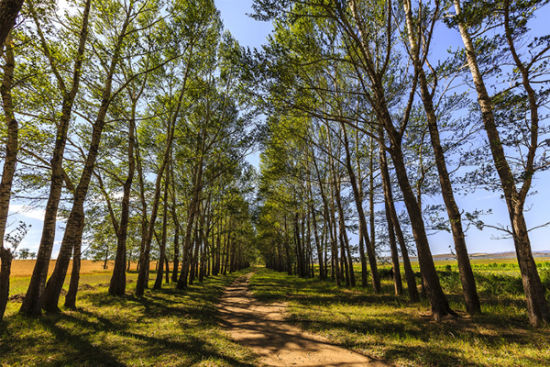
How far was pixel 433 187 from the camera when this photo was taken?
13.9 meters

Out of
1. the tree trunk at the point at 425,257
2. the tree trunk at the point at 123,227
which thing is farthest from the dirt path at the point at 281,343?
the tree trunk at the point at 123,227

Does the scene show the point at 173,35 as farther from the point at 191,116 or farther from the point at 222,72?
the point at 191,116

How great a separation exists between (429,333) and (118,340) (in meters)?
7.98

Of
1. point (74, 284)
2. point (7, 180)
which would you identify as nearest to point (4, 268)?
point (7, 180)

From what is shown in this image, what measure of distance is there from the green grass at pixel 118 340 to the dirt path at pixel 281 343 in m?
0.47

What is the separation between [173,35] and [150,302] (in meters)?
12.4

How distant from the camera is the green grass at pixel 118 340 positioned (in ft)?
15.1

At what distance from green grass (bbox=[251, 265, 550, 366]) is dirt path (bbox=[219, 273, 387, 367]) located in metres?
0.41

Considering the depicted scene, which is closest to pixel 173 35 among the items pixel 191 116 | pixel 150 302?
pixel 191 116

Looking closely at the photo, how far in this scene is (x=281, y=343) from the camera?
595cm

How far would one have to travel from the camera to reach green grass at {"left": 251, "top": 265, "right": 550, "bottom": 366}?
4.53 m

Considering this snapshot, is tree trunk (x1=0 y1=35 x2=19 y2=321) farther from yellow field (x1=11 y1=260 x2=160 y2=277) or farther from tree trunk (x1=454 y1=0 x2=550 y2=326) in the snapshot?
yellow field (x1=11 y1=260 x2=160 y2=277)

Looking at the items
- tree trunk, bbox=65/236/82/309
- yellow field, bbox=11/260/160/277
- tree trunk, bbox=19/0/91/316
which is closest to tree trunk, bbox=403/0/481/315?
tree trunk, bbox=19/0/91/316

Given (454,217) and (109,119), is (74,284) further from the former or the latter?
(454,217)
